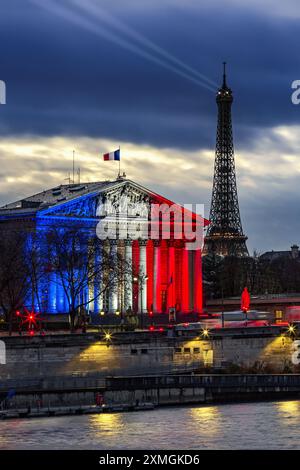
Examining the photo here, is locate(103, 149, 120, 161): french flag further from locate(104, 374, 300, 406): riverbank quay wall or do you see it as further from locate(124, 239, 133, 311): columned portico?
locate(104, 374, 300, 406): riverbank quay wall

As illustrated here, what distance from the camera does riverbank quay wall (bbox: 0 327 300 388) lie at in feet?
309

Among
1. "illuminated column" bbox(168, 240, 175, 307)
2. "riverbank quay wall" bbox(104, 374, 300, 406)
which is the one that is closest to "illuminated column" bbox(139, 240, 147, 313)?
"illuminated column" bbox(168, 240, 175, 307)

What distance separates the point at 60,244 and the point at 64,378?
38.0 metres

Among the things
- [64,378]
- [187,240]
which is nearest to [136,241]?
[187,240]

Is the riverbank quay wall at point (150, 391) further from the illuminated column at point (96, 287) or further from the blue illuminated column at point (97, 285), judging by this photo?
the blue illuminated column at point (97, 285)

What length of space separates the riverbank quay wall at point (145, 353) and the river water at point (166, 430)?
34.1 feet

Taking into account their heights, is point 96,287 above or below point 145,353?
above

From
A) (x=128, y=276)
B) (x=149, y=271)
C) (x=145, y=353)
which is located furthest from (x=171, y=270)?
(x=145, y=353)

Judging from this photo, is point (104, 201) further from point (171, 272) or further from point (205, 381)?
point (205, 381)

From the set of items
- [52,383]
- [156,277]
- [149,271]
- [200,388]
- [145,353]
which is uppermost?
[149,271]

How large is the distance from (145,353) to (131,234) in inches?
2260

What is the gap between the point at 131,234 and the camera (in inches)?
6191

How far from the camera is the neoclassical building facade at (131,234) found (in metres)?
146

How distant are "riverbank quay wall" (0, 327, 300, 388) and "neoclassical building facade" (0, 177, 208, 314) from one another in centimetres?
3511
